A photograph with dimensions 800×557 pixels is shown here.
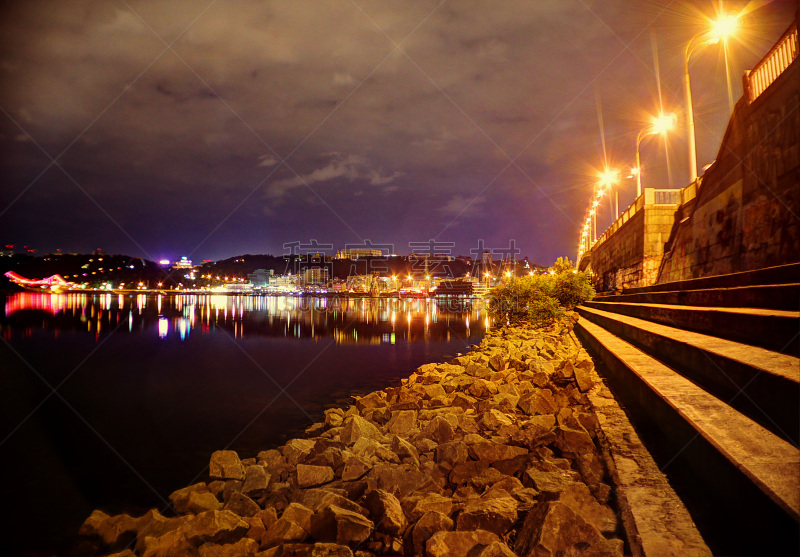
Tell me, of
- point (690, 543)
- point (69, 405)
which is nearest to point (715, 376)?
point (690, 543)

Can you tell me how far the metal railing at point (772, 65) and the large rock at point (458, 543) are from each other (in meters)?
10.7

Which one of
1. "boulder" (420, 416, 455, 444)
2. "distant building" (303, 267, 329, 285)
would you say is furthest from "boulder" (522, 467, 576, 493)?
"distant building" (303, 267, 329, 285)

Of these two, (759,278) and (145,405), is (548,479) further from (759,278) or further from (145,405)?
(145,405)

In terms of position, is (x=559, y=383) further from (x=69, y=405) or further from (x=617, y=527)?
(x=69, y=405)

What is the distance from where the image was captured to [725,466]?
8.21 ft

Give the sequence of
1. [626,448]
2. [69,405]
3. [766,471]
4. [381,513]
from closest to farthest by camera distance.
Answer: [766,471], [381,513], [626,448], [69,405]

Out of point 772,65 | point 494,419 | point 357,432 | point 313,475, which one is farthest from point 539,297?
point 313,475

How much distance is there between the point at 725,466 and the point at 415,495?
93.5 inches

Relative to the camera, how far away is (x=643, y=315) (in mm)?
9852

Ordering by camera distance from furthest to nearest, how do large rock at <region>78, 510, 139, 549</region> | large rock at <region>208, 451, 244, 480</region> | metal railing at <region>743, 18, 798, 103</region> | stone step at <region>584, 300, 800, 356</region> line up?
metal railing at <region>743, 18, 798, 103</region>
large rock at <region>208, 451, 244, 480</region>
large rock at <region>78, 510, 139, 549</region>
stone step at <region>584, 300, 800, 356</region>

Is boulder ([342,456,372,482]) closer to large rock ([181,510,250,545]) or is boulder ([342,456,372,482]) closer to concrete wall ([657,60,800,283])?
large rock ([181,510,250,545])

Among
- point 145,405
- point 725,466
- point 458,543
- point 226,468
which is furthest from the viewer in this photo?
point 145,405

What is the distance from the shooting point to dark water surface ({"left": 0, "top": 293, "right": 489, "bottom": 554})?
5391 mm

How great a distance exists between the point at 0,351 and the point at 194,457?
16788mm
